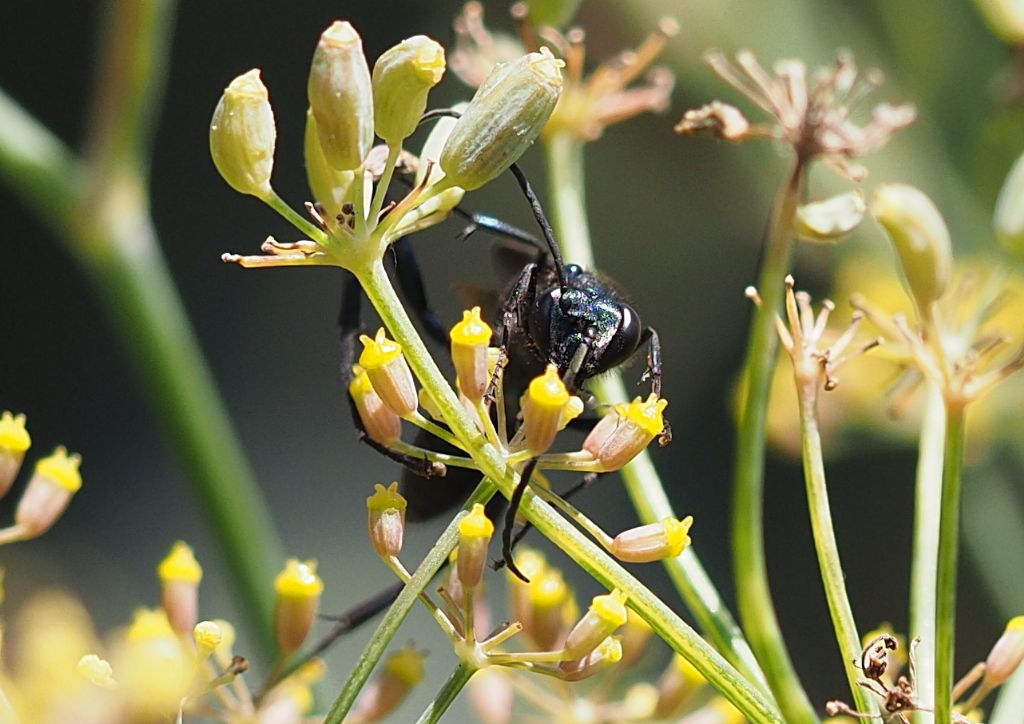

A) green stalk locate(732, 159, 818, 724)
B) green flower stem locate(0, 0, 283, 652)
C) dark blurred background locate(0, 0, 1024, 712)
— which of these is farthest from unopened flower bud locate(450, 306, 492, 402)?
dark blurred background locate(0, 0, 1024, 712)

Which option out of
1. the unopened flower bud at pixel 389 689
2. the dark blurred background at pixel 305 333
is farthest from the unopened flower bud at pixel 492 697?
the dark blurred background at pixel 305 333

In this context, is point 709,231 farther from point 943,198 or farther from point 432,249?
point 943,198

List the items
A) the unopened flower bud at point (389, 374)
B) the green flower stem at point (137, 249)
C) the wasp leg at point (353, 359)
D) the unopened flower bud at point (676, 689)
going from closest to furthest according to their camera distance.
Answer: the unopened flower bud at point (389, 374) → the wasp leg at point (353, 359) → the unopened flower bud at point (676, 689) → the green flower stem at point (137, 249)

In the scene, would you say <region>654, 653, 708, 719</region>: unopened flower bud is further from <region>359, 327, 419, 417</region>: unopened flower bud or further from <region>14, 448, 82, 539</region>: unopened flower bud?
<region>14, 448, 82, 539</region>: unopened flower bud

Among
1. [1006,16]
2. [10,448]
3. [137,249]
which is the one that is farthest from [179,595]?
[1006,16]

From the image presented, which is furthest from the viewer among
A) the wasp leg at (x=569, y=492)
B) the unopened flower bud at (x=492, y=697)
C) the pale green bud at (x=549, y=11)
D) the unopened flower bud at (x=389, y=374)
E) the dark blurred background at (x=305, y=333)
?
the dark blurred background at (x=305, y=333)

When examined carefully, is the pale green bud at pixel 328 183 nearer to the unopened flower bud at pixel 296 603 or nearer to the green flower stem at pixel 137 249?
the unopened flower bud at pixel 296 603

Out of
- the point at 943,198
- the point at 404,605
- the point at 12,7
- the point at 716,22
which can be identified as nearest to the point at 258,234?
the point at 12,7
